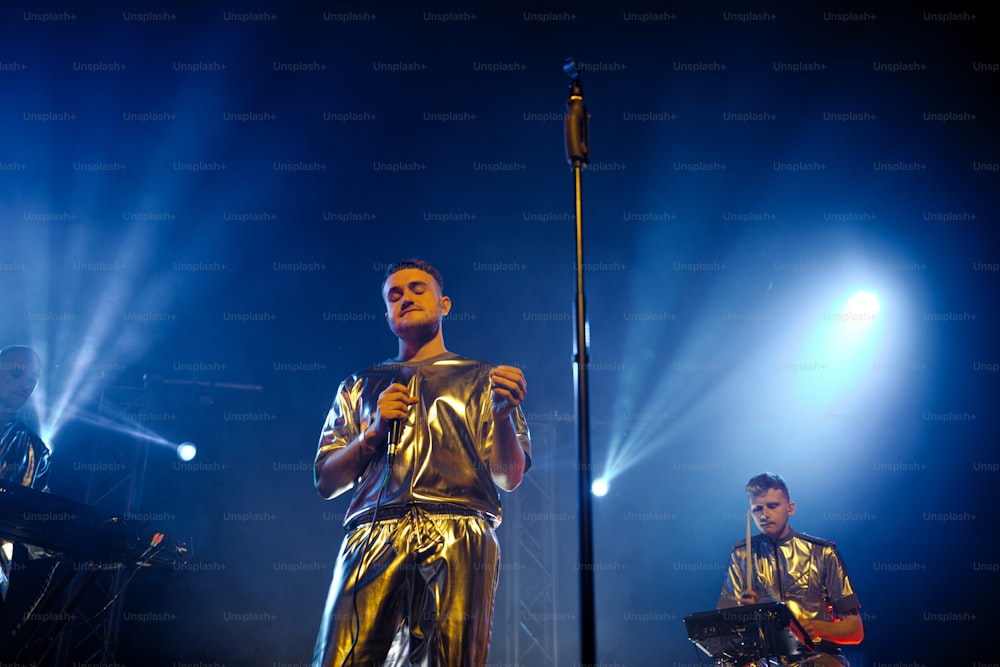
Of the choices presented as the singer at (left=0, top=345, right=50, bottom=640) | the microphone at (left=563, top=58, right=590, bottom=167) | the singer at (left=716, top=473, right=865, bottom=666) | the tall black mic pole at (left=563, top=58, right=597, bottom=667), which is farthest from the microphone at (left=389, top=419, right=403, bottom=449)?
the singer at (left=0, top=345, right=50, bottom=640)

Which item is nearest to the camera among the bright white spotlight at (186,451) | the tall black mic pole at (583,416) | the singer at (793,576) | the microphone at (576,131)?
the tall black mic pole at (583,416)

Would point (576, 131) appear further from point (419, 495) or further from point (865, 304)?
point (865, 304)

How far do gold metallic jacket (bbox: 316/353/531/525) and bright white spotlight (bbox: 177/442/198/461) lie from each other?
17.4ft

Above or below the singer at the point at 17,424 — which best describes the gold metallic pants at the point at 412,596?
below

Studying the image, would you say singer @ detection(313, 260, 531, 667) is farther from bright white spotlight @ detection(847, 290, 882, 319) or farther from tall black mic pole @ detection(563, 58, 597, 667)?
bright white spotlight @ detection(847, 290, 882, 319)

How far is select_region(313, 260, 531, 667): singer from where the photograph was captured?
2.88 metres

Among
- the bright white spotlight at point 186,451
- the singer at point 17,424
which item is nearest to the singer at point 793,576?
the singer at point 17,424

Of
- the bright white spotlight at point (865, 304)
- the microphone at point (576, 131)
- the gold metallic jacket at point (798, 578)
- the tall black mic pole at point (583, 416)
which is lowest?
the gold metallic jacket at point (798, 578)

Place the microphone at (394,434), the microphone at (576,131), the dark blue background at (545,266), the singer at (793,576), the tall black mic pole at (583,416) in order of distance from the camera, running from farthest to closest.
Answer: the dark blue background at (545,266), the singer at (793,576), the microphone at (394,434), the microphone at (576,131), the tall black mic pole at (583,416)

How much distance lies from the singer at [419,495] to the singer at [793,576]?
2647 millimetres

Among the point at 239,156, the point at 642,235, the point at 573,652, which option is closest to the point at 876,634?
the point at 573,652

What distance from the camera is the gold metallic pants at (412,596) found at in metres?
2.84

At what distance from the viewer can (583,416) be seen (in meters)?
2.28

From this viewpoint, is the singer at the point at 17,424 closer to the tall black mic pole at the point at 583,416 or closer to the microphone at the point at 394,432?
the microphone at the point at 394,432
